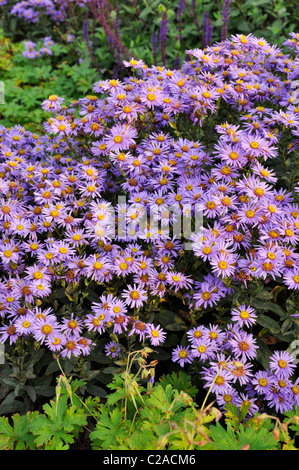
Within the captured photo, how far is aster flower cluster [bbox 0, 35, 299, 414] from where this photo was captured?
6.71ft

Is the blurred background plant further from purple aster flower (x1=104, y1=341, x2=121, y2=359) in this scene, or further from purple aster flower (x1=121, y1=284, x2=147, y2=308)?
purple aster flower (x1=104, y1=341, x2=121, y2=359)

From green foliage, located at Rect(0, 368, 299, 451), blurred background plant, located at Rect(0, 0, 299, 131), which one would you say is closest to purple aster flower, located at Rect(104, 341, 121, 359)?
green foliage, located at Rect(0, 368, 299, 451)

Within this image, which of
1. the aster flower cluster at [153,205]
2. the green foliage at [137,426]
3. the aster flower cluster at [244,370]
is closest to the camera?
the green foliage at [137,426]

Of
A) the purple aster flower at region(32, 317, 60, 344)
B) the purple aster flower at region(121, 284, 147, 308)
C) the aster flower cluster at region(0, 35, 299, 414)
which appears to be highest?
the aster flower cluster at region(0, 35, 299, 414)

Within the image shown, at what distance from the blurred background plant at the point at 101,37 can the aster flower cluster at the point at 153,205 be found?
1538 millimetres

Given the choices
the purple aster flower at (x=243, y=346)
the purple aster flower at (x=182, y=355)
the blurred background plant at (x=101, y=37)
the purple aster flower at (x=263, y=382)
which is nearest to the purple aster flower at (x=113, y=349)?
the purple aster flower at (x=182, y=355)

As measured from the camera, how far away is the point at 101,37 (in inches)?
198

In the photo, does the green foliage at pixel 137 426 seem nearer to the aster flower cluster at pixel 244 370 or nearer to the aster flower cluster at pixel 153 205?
the aster flower cluster at pixel 244 370

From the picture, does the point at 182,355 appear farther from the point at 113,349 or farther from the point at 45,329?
the point at 45,329

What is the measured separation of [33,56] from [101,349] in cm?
401

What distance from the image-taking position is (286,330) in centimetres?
205

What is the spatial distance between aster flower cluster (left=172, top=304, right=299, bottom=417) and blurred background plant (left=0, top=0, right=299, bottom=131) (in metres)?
2.75

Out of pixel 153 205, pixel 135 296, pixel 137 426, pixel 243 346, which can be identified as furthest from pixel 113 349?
pixel 153 205

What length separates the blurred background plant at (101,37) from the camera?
441cm
